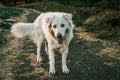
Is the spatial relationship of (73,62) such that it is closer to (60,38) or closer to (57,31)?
(60,38)

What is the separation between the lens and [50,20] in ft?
19.9

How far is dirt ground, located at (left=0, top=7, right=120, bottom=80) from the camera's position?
6508 mm

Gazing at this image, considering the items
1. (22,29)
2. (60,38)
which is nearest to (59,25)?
(60,38)

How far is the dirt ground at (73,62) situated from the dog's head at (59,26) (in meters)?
0.91

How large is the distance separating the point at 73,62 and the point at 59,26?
163 centimetres

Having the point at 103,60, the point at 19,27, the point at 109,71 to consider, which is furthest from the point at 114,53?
the point at 19,27

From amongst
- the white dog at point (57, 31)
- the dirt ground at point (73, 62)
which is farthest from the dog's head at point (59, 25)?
the dirt ground at point (73, 62)

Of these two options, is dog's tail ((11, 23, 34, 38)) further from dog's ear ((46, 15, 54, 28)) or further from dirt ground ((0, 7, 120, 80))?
dog's ear ((46, 15, 54, 28))

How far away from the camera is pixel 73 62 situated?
7320mm

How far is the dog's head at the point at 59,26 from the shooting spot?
5.89 meters

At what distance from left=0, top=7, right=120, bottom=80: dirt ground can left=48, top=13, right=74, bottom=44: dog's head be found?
0.91 meters

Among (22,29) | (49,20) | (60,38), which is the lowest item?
(22,29)

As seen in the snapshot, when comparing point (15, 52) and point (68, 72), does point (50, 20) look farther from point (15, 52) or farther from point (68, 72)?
point (15, 52)

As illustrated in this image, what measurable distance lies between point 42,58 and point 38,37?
56cm
